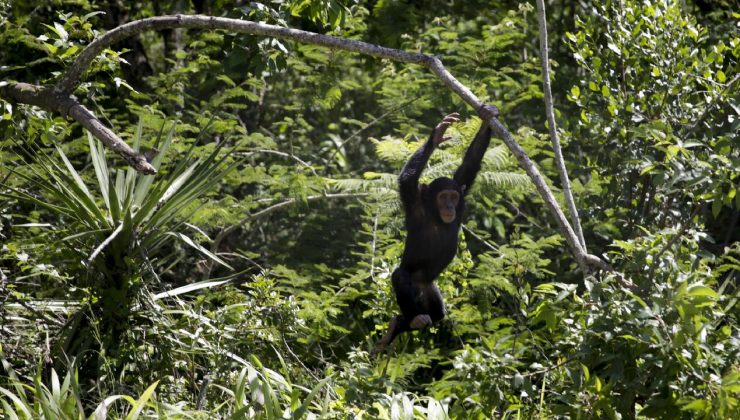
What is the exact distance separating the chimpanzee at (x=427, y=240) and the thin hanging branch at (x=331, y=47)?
1.18 m

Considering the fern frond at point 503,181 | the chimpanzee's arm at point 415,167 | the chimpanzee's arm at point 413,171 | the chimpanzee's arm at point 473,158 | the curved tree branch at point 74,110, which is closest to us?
the curved tree branch at point 74,110

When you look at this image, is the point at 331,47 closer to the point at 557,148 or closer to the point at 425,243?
the point at 557,148

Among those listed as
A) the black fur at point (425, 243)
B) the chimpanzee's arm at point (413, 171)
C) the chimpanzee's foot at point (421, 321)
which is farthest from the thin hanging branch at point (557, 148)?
the chimpanzee's foot at point (421, 321)

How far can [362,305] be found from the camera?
862cm

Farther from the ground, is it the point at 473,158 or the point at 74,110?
the point at 74,110

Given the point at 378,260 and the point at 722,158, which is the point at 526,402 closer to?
the point at 722,158

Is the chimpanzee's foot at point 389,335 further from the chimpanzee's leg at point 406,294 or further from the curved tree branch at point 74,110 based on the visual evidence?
the curved tree branch at point 74,110

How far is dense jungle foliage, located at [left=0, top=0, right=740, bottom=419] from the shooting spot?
4477 mm

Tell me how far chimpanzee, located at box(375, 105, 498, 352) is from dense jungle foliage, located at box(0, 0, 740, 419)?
1.14 ft

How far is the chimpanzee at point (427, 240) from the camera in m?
5.96

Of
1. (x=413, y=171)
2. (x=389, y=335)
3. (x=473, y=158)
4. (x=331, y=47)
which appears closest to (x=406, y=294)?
(x=389, y=335)

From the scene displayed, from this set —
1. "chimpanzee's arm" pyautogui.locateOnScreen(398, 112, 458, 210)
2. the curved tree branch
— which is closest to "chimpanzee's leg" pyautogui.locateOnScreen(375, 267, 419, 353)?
"chimpanzee's arm" pyautogui.locateOnScreen(398, 112, 458, 210)

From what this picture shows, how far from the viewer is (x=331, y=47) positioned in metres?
Answer: 5.03

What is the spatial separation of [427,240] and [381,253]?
1608 mm
